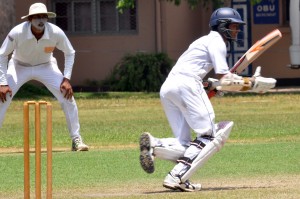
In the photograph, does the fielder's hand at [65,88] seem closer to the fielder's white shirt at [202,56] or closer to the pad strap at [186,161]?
the fielder's white shirt at [202,56]

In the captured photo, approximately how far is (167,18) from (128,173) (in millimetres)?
18353

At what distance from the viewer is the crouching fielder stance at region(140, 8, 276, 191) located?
35.8ft

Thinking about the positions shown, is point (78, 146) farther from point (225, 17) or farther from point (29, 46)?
point (225, 17)

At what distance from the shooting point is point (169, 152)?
11.2m

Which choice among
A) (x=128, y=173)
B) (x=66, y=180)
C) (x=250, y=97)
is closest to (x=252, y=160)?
(x=128, y=173)

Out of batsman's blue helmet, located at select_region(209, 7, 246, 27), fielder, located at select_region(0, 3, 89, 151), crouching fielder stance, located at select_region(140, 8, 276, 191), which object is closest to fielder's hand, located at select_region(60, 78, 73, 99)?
fielder, located at select_region(0, 3, 89, 151)

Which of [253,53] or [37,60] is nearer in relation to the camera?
[253,53]

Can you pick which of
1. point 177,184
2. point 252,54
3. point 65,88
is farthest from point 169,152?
point 65,88

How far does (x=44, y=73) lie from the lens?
50.9ft

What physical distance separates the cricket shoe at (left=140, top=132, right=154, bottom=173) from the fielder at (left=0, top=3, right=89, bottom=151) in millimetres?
4293

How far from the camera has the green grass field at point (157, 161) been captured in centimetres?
1126

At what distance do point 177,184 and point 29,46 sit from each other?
4.79 meters

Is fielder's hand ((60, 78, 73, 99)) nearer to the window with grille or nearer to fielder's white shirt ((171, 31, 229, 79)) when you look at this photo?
fielder's white shirt ((171, 31, 229, 79))

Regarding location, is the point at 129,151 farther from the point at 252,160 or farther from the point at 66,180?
the point at 66,180
